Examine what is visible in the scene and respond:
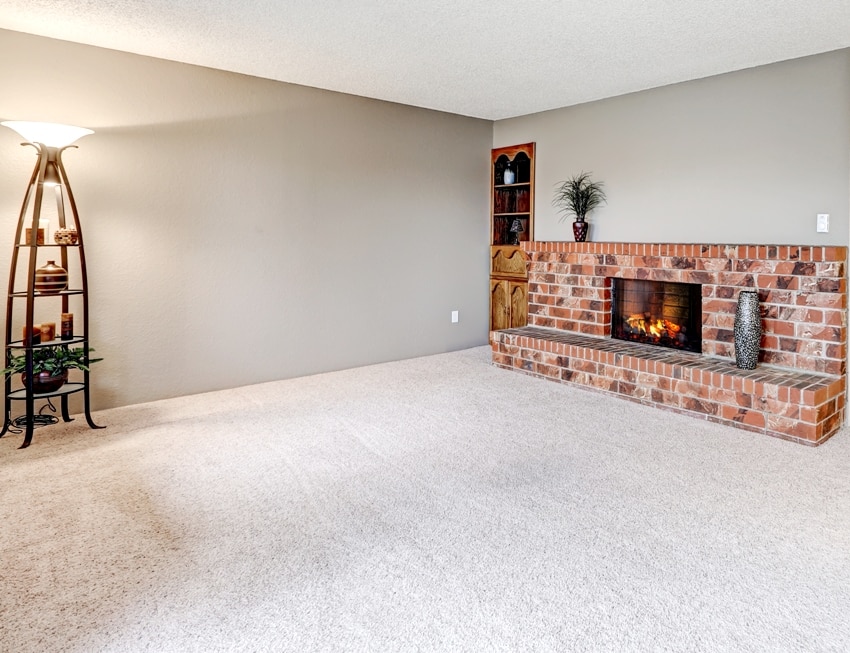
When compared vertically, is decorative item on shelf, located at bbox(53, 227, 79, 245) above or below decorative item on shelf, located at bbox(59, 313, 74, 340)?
above

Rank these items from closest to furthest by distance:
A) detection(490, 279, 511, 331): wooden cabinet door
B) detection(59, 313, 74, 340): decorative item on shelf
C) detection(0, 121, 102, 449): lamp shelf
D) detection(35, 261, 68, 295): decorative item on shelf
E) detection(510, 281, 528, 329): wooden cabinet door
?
detection(0, 121, 102, 449): lamp shelf → detection(35, 261, 68, 295): decorative item on shelf → detection(59, 313, 74, 340): decorative item on shelf → detection(510, 281, 528, 329): wooden cabinet door → detection(490, 279, 511, 331): wooden cabinet door

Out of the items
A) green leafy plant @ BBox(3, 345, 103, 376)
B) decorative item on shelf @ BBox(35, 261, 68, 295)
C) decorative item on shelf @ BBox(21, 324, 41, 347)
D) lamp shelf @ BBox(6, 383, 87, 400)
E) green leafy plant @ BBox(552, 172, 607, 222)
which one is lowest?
lamp shelf @ BBox(6, 383, 87, 400)

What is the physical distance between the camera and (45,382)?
134 inches

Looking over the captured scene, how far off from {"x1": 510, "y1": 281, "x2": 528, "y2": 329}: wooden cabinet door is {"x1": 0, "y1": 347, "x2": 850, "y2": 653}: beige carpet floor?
7.13 feet

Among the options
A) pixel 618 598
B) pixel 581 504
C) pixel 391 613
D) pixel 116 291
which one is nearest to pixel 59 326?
pixel 116 291

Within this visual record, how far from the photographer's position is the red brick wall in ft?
12.0

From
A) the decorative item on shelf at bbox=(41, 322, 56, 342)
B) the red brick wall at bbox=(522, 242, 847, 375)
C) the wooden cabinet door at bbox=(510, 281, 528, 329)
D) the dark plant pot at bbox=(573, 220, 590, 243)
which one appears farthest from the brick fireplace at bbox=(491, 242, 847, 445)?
the decorative item on shelf at bbox=(41, 322, 56, 342)

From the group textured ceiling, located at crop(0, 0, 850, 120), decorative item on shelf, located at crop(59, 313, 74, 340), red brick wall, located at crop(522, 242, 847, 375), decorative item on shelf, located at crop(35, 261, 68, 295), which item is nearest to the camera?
textured ceiling, located at crop(0, 0, 850, 120)

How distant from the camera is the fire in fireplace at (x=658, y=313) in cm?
445

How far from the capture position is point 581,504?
102 inches

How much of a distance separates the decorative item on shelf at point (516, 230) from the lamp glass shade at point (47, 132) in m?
4.00

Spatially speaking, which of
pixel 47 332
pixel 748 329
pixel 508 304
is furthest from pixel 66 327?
pixel 748 329

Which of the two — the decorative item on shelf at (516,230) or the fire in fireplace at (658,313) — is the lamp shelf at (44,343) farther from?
the decorative item on shelf at (516,230)

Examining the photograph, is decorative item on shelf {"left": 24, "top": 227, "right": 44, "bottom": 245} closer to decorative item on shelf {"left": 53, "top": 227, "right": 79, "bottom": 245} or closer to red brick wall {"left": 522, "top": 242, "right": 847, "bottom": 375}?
decorative item on shelf {"left": 53, "top": 227, "right": 79, "bottom": 245}
